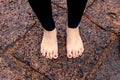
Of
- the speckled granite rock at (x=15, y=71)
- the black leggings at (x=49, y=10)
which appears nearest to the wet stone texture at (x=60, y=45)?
the speckled granite rock at (x=15, y=71)

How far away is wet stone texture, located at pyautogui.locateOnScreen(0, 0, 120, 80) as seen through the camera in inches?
63.2

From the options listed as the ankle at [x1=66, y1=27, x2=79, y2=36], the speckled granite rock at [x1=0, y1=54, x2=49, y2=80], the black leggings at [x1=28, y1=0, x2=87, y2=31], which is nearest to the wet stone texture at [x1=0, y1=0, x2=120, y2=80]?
the speckled granite rock at [x1=0, y1=54, x2=49, y2=80]

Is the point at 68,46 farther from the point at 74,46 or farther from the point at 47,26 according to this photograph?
the point at 47,26

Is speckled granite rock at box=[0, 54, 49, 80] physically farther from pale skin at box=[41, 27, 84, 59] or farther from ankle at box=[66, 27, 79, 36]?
ankle at box=[66, 27, 79, 36]

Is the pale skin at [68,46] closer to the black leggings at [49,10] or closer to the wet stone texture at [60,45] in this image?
the wet stone texture at [60,45]

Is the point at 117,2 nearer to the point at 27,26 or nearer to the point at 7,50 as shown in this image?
the point at 27,26

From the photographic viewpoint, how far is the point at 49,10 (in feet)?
4.52

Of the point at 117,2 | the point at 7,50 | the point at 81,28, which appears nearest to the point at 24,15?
the point at 7,50

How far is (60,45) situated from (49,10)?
16.2 inches

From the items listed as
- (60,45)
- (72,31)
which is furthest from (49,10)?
(60,45)

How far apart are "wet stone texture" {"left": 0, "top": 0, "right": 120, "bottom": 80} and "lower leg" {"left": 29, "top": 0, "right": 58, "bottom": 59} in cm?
5

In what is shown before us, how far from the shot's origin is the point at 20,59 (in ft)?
5.49

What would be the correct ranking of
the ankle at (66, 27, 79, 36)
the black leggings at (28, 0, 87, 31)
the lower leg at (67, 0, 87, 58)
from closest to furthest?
1. the black leggings at (28, 0, 87, 31)
2. the lower leg at (67, 0, 87, 58)
3. the ankle at (66, 27, 79, 36)

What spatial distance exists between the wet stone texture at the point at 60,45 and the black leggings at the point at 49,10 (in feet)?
0.92
